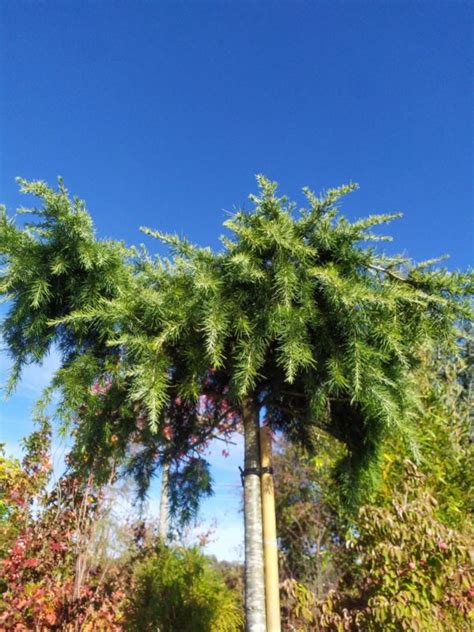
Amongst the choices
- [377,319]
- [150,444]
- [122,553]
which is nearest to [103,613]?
[150,444]

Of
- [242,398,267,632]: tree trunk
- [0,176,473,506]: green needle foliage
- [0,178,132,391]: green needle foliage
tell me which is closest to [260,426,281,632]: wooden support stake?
[242,398,267,632]: tree trunk

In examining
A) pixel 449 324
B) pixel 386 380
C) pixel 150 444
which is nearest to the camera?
pixel 386 380

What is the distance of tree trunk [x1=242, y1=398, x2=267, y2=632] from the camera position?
2.32m

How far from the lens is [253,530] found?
8.13 ft

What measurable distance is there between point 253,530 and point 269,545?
13cm

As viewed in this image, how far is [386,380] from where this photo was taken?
7.12ft

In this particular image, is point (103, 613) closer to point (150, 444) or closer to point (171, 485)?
point (171, 485)

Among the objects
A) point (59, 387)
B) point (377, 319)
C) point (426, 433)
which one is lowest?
point (59, 387)

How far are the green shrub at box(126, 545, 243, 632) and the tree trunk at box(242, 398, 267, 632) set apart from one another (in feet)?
14.8

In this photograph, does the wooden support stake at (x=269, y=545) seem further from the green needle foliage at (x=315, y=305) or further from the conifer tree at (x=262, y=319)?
the green needle foliage at (x=315, y=305)

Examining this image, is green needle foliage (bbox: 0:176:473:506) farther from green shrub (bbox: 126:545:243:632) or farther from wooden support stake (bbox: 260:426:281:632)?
green shrub (bbox: 126:545:243:632)

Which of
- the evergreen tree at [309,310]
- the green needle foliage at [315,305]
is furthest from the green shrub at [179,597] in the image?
the green needle foliage at [315,305]

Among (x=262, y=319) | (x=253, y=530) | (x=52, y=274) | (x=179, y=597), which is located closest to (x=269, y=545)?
(x=253, y=530)

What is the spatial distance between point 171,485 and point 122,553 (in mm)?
7072
